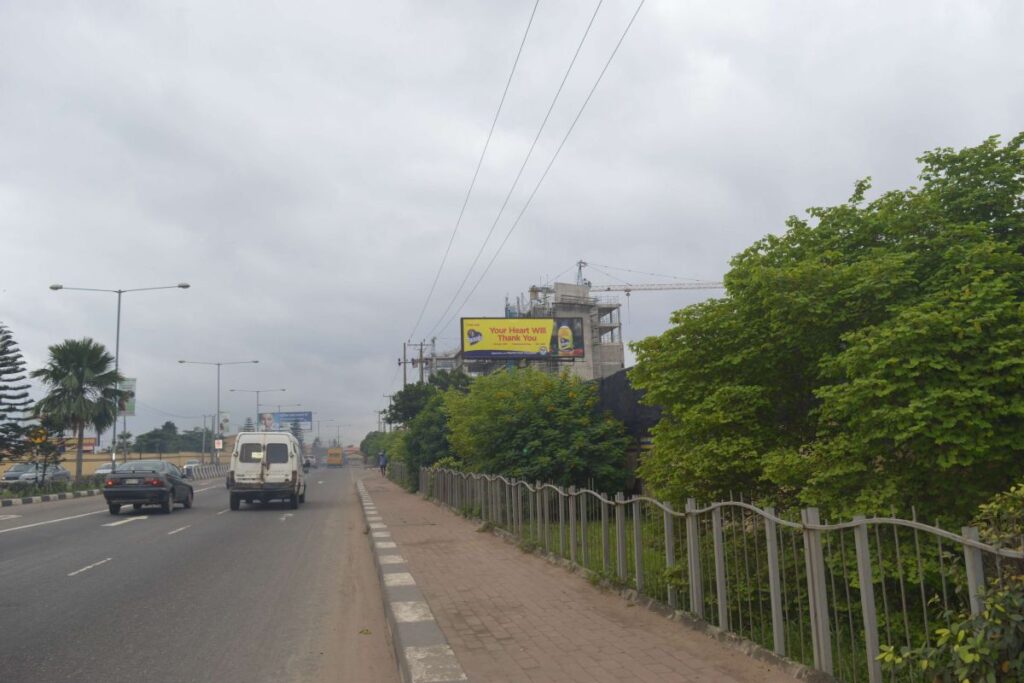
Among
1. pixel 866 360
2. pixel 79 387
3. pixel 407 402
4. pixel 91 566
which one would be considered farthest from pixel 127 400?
pixel 866 360

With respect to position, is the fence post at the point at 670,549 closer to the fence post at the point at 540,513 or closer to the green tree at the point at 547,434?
the fence post at the point at 540,513

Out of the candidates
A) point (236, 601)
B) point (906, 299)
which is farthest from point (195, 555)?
point (906, 299)

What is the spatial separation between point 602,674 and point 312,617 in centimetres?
394

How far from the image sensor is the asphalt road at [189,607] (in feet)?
19.9

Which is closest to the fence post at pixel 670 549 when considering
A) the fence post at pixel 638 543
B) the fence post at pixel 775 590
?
the fence post at pixel 638 543

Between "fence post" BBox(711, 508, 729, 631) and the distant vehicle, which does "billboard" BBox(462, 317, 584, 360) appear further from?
"fence post" BBox(711, 508, 729, 631)

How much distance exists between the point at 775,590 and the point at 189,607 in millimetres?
6218

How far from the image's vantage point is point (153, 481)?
21.7 m

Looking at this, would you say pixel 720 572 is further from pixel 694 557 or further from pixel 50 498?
pixel 50 498

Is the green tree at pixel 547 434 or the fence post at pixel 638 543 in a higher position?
the green tree at pixel 547 434

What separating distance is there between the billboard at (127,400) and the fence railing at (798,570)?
110 feet

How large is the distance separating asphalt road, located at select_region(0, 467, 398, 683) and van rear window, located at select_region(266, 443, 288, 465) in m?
6.91

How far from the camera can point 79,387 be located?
35.2 m

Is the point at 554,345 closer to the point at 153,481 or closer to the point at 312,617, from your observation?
the point at 153,481
